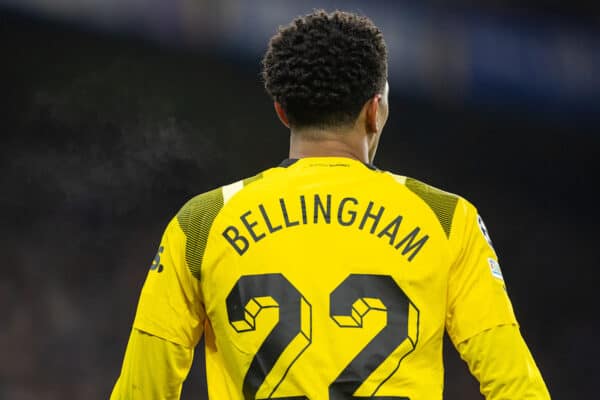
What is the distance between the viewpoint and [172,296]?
1.05 meters

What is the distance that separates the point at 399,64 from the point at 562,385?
193cm

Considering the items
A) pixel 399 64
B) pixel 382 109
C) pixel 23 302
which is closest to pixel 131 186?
pixel 23 302

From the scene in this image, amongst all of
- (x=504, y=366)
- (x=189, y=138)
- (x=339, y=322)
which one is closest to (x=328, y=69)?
(x=339, y=322)

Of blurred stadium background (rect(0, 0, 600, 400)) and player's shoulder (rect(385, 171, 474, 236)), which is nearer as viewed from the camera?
player's shoulder (rect(385, 171, 474, 236))

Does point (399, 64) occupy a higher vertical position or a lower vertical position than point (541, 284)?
higher

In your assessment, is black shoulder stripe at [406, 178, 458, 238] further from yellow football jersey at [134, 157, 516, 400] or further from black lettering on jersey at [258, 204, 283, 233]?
black lettering on jersey at [258, 204, 283, 233]

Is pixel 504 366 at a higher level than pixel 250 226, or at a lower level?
lower

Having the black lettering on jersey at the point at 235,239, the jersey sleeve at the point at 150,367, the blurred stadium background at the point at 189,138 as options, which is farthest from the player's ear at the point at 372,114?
the blurred stadium background at the point at 189,138

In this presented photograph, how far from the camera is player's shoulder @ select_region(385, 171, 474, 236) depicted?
104 centimetres

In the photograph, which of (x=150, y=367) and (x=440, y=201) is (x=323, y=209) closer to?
(x=440, y=201)

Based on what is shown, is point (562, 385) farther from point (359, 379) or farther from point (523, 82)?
point (359, 379)

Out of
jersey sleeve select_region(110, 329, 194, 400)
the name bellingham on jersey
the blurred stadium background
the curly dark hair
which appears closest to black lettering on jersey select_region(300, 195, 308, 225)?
the name bellingham on jersey

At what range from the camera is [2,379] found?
14.8ft

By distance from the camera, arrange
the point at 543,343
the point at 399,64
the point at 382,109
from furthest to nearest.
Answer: the point at 543,343 < the point at 399,64 < the point at 382,109
